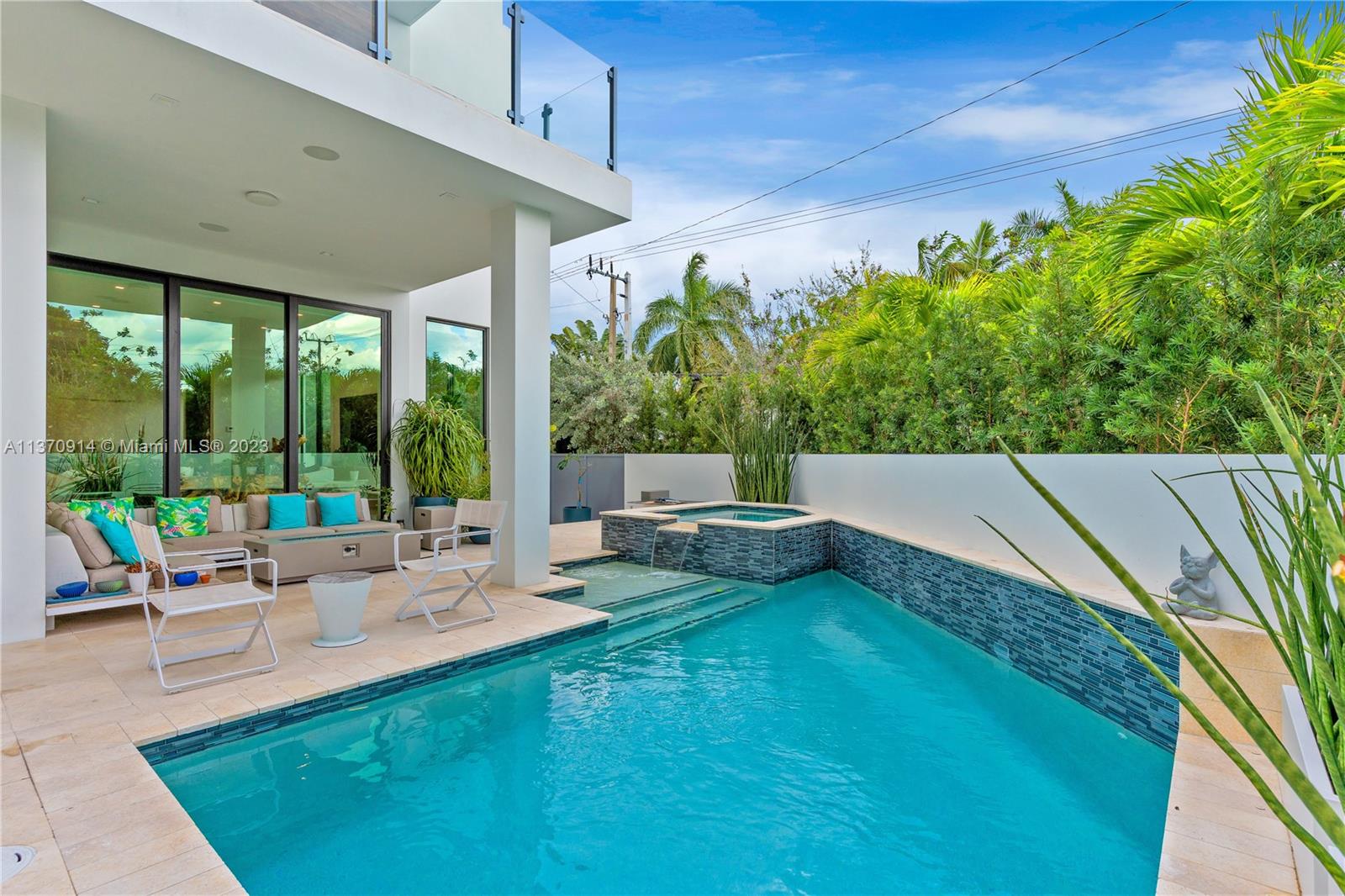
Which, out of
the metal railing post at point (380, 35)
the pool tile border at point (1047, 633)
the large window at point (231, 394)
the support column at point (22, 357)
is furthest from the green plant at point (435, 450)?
the pool tile border at point (1047, 633)

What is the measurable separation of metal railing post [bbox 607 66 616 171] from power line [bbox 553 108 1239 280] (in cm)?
1049

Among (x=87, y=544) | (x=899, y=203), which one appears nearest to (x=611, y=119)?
(x=87, y=544)

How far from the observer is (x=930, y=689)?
4121 millimetres

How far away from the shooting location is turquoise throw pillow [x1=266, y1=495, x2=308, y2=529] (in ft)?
22.9

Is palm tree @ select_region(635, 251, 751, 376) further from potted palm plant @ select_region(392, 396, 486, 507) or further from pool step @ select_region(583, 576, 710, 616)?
pool step @ select_region(583, 576, 710, 616)

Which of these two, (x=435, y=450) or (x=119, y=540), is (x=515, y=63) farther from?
(x=119, y=540)

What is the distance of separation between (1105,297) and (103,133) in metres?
6.64

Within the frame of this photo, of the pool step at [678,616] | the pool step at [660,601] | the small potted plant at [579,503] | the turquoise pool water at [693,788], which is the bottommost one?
the turquoise pool water at [693,788]

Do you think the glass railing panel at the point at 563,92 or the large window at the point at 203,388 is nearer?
the glass railing panel at the point at 563,92

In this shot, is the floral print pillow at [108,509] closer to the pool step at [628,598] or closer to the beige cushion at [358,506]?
the beige cushion at [358,506]

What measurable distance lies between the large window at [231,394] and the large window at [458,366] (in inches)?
75.9

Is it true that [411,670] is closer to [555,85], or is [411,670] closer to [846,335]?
[555,85]

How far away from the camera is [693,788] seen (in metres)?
2.94

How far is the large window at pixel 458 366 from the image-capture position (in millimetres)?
9430
